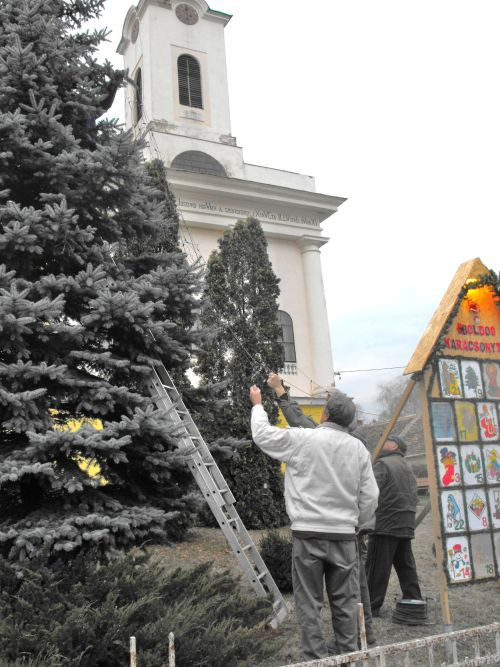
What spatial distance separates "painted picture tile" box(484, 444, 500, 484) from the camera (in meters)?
5.98

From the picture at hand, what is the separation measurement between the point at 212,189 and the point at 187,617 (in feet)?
54.6

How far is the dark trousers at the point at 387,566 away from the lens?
6.28 m

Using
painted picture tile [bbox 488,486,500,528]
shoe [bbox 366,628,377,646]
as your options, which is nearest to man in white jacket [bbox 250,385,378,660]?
shoe [bbox 366,628,377,646]

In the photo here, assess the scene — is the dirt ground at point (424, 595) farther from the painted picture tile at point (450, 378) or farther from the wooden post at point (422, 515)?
the painted picture tile at point (450, 378)

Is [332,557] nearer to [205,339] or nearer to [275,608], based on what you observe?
[275,608]

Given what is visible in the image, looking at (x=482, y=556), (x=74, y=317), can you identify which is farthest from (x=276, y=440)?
(x=74, y=317)

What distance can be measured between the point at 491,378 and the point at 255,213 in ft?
51.0

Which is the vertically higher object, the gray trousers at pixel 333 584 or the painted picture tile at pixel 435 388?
the painted picture tile at pixel 435 388

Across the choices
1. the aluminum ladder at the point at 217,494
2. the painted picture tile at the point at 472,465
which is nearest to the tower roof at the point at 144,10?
the aluminum ladder at the point at 217,494

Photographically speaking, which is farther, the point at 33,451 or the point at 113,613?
the point at 33,451

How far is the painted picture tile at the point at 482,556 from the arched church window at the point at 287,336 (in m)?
14.6

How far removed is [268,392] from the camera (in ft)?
44.1

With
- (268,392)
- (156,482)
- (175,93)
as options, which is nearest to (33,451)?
(156,482)

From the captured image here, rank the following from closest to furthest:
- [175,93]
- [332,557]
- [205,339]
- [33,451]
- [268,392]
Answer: [332,557] → [33,451] → [205,339] → [268,392] → [175,93]
